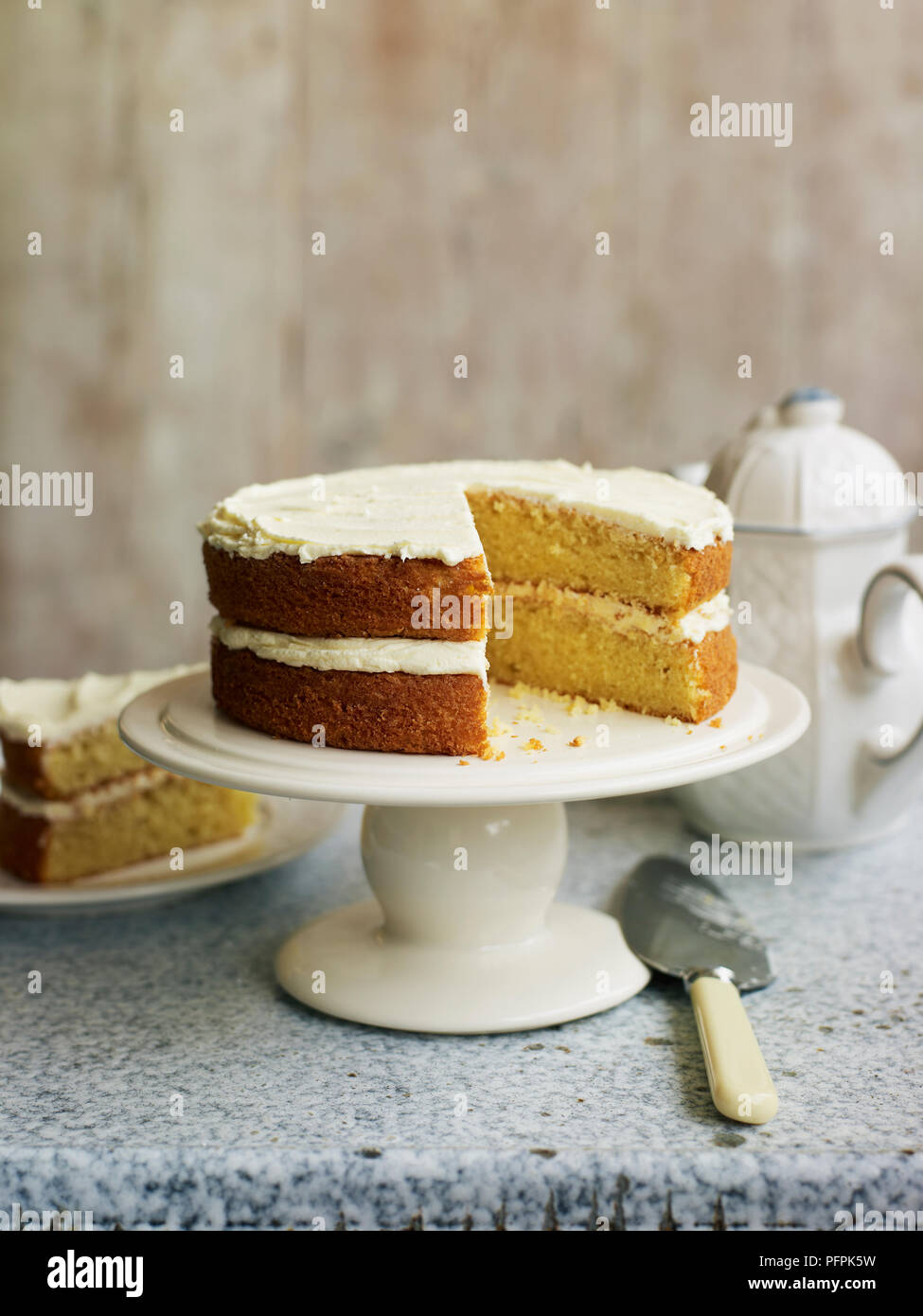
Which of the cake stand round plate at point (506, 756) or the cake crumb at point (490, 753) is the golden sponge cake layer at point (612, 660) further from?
the cake crumb at point (490, 753)

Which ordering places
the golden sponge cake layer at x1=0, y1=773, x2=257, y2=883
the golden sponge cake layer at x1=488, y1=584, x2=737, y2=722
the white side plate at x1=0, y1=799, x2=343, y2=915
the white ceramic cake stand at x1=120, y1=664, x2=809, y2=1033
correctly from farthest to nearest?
the golden sponge cake layer at x1=0, y1=773, x2=257, y2=883, the white side plate at x1=0, y1=799, x2=343, y2=915, the golden sponge cake layer at x1=488, y1=584, x2=737, y2=722, the white ceramic cake stand at x1=120, y1=664, x2=809, y2=1033

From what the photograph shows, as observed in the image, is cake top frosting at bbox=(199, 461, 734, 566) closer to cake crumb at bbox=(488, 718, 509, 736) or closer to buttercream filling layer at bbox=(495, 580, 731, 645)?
buttercream filling layer at bbox=(495, 580, 731, 645)

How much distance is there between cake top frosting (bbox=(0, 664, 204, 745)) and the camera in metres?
1.88

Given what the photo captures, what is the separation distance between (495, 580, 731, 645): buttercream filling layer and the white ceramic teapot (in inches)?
5.4

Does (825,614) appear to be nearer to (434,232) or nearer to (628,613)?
(628,613)

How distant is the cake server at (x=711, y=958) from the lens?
1249 mm

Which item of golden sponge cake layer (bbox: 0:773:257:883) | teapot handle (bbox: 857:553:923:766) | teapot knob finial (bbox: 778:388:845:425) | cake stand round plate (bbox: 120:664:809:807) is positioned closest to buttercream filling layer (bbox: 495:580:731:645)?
cake stand round plate (bbox: 120:664:809:807)

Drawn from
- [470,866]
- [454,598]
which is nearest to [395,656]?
[454,598]

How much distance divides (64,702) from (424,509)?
2.33 ft

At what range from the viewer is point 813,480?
181 cm

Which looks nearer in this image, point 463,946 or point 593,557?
point 463,946

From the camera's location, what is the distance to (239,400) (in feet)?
11.6

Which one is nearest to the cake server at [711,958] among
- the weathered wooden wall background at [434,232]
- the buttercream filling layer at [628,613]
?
the buttercream filling layer at [628,613]
